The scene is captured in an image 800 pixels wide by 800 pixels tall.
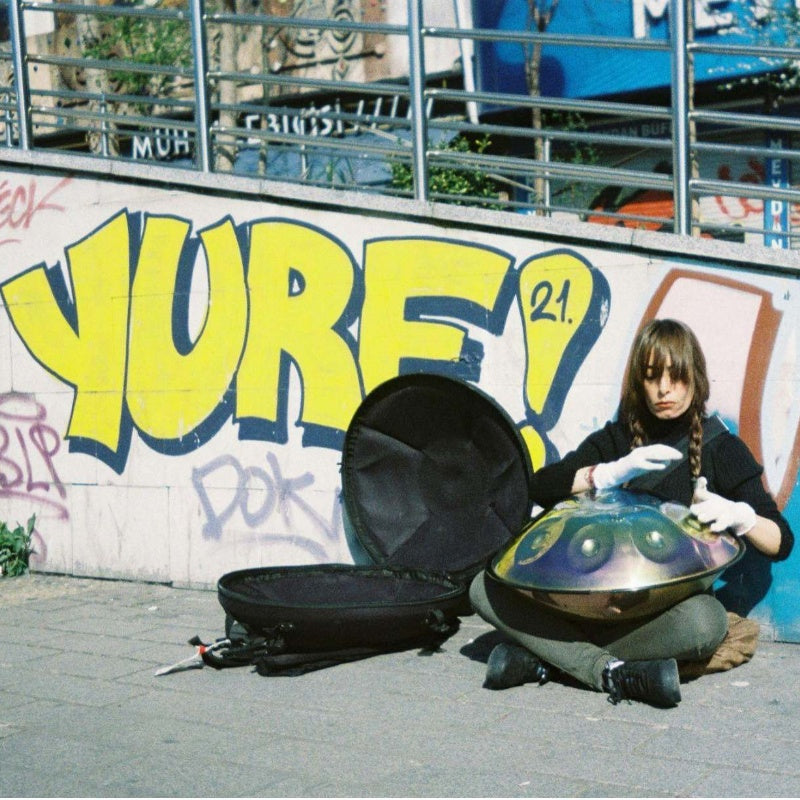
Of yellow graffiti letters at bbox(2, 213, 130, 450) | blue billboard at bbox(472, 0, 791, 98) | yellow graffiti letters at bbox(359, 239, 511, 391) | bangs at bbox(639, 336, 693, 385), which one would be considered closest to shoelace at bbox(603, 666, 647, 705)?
bangs at bbox(639, 336, 693, 385)

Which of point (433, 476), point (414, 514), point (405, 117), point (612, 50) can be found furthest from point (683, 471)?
point (612, 50)

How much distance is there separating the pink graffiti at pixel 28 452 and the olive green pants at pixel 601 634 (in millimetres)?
3846

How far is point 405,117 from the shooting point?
1262cm

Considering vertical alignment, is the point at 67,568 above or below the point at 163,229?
below

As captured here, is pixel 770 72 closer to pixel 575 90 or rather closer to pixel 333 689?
pixel 575 90

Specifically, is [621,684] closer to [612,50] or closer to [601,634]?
[601,634]

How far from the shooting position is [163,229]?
7113mm

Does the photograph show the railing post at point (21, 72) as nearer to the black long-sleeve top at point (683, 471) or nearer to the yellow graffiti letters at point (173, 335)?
the yellow graffiti letters at point (173, 335)

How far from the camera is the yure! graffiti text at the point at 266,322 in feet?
19.4

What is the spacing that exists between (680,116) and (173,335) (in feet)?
10.4

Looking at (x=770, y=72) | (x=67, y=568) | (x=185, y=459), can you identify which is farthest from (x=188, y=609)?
(x=770, y=72)

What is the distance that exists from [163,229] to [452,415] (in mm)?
2255

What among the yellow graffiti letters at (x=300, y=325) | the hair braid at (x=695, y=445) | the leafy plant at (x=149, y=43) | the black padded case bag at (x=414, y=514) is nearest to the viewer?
the hair braid at (x=695, y=445)

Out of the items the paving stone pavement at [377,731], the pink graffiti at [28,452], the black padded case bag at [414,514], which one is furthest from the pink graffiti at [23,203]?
the paving stone pavement at [377,731]
